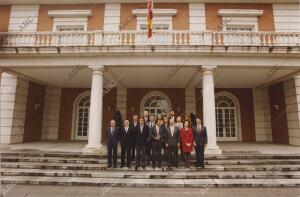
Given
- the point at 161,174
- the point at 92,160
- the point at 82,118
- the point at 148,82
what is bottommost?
the point at 161,174

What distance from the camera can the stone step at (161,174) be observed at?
717cm

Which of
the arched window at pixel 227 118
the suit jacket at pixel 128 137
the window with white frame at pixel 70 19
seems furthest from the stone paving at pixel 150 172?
the window with white frame at pixel 70 19

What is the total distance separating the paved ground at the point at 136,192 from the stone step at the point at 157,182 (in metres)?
0.23

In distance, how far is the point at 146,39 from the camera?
10148 mm

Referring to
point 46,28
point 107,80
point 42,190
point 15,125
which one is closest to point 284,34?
point 107,80

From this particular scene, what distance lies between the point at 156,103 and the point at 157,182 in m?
8.48

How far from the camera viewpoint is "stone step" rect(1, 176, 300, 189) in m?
6.66

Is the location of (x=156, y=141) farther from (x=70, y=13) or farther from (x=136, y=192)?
(x=70, y=13)

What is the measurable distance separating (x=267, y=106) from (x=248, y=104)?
1.20m

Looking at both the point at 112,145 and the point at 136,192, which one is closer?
the point at 136,192

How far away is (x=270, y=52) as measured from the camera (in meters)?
9.45

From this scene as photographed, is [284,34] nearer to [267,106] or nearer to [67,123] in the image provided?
[267,106]

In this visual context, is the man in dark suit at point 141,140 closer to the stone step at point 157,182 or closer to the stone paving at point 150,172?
the stone paving at point 150,172

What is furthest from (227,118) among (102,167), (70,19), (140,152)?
(70,19)
